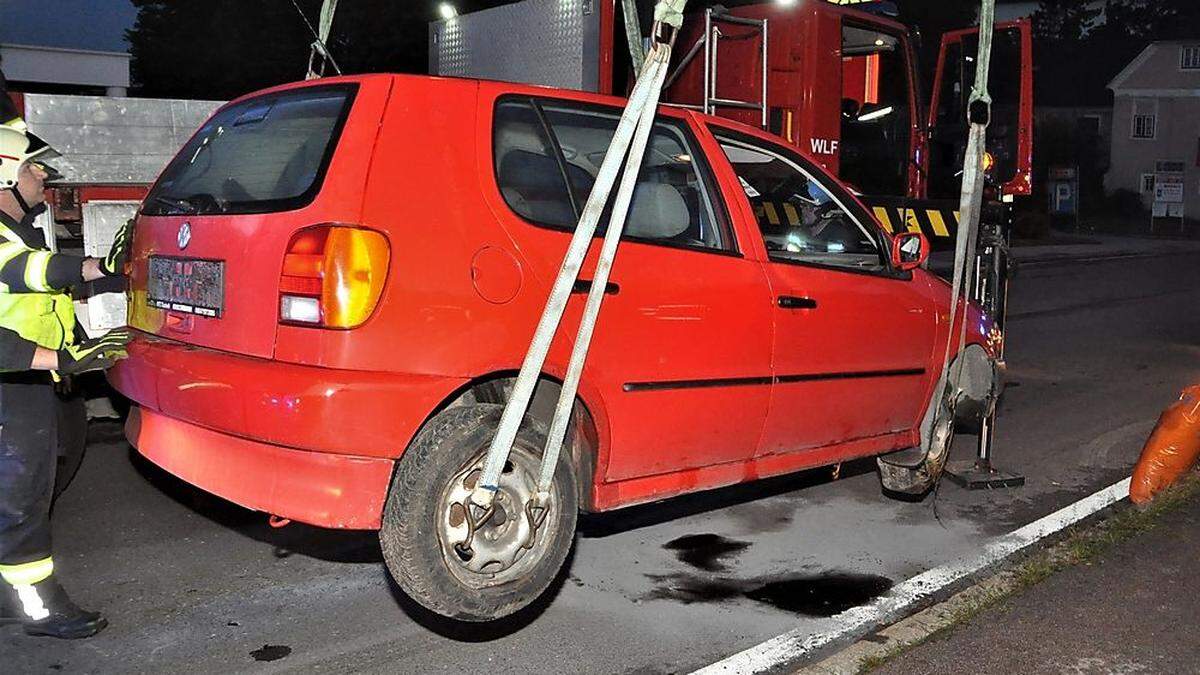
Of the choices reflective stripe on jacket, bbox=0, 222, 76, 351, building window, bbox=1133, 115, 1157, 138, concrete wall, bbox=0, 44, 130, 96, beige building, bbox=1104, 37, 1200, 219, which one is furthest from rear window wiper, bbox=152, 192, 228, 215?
building window, bbox=1133, 115, 1157, 138

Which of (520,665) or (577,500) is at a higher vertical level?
(577,500)

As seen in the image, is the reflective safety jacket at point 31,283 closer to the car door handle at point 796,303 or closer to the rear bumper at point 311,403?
the rear bumper at point 311,403

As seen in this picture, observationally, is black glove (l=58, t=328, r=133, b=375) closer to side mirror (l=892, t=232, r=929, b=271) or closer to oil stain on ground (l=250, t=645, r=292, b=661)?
oil stain on ground (l=250, t=645, r=292, b=661)

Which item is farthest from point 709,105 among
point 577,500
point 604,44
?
point 577,500

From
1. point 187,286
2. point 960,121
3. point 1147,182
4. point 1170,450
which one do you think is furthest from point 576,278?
point 1147,182

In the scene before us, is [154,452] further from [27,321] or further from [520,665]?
[520,665]

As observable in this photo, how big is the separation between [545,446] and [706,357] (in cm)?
83

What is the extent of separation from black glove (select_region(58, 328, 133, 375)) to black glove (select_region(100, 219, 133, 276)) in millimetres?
362

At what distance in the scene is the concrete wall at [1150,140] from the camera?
5875 cm

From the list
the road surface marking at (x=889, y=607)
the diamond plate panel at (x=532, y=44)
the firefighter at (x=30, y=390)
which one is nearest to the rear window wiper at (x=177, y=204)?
the firefighter at (x=30, y=390)

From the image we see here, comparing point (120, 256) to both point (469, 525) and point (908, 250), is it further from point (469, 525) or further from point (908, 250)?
point (908, 250)

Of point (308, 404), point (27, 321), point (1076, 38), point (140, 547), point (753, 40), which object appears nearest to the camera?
point (308, 404)

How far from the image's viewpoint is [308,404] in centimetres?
338

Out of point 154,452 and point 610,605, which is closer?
point 154,452
